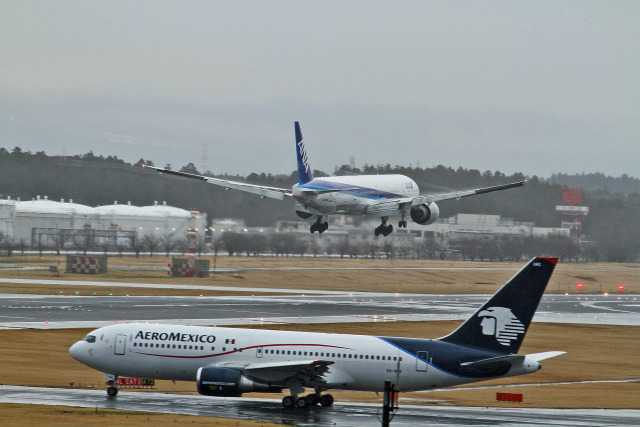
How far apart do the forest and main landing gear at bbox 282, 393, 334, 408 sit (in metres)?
71.0

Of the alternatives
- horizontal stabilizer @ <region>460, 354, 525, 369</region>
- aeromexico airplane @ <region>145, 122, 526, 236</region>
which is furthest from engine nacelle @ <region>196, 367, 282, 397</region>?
aeromexico airplane @ <region>145, 122, 526, 236</region>

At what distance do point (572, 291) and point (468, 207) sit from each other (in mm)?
24317

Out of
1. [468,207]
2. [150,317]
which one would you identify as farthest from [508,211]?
[150,317]

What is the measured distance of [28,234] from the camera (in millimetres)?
183000

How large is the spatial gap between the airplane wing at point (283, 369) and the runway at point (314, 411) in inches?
57.1

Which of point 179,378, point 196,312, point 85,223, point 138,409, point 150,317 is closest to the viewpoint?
point 138,409

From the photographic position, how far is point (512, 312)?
40.2 meters

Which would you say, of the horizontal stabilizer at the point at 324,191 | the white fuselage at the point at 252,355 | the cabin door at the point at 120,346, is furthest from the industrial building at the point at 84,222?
the white fuselage at the point at 252,355

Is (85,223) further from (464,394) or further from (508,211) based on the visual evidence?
(464,394)

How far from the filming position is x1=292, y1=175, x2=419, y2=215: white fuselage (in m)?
91.6

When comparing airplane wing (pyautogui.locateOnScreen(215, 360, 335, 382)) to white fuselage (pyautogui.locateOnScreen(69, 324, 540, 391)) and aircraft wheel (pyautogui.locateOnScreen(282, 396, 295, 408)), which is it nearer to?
white fuselage (pyautogui.locateOnScreen(69, 324, 540, 391))

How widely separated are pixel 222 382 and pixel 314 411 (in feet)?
13.9

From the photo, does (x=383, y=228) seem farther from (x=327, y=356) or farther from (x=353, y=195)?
(x=327, y=356)

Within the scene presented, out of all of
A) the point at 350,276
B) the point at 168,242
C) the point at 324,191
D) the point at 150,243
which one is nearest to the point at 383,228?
the point at 324,191
